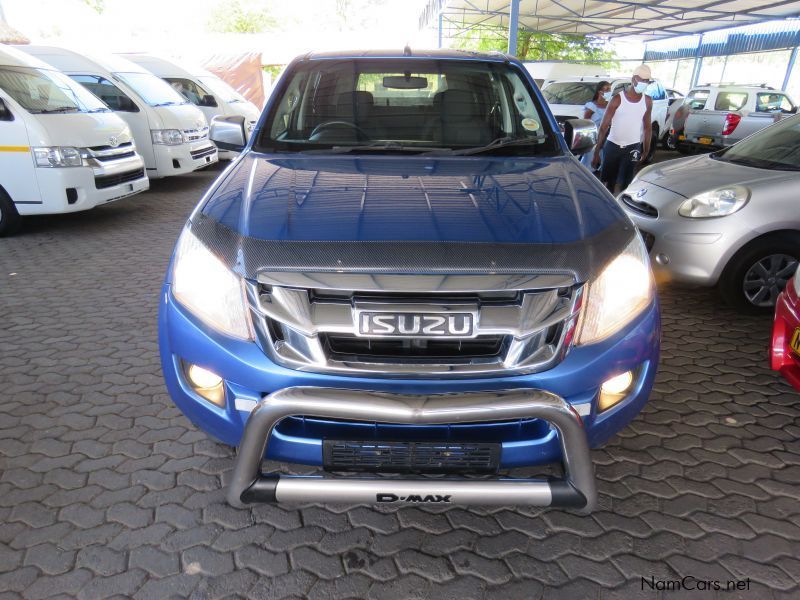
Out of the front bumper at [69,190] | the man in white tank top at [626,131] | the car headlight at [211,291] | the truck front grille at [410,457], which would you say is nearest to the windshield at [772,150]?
the man in white tank top at [626,131]

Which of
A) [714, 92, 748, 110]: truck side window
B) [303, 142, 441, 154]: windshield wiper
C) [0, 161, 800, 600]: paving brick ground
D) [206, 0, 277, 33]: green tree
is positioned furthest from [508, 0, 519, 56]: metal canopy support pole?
[206, 0, 277, 33]: green tree

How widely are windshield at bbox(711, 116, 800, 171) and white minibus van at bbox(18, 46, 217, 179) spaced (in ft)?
23.5

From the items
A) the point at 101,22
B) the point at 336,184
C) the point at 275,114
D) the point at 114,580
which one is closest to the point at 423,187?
the point at 336,184

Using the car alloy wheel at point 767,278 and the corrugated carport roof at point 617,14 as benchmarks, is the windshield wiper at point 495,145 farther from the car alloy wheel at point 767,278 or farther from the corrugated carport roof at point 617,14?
the corrugated carport roof at point 617,14

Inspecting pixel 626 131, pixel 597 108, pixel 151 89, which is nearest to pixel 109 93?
pixel 151 89

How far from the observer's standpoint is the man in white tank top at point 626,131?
6.70m

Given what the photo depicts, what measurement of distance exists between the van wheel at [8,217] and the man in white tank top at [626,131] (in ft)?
22.2

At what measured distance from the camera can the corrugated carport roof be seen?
18688mm

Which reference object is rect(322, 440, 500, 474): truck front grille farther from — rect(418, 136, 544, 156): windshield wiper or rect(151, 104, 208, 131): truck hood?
rect(151, 104, 208, 131): truck hood

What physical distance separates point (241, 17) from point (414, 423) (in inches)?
2328

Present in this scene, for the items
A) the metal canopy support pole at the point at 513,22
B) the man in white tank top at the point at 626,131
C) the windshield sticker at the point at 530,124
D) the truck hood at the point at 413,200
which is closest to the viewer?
the truck hood at the point at 413,200

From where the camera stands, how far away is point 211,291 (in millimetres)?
1882

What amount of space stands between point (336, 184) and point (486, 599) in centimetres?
161

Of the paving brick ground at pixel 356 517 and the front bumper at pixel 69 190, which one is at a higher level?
the front bumper at pixel 69 190
